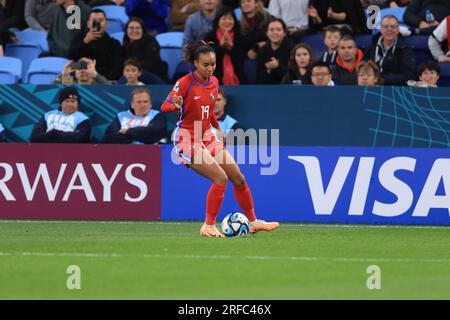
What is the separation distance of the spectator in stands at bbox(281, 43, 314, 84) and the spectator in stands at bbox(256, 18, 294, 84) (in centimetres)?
34

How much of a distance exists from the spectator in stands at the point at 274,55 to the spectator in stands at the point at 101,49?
2268 millimetres

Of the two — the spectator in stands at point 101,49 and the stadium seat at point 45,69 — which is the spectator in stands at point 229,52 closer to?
the spectator in stands at point 101,49

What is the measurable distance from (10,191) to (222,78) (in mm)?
3613

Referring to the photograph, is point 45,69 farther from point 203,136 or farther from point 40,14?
point 203,136

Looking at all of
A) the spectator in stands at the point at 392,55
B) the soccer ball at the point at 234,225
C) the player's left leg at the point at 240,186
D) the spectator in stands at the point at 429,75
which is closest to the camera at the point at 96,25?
the spectator in stands at the point at 392,55

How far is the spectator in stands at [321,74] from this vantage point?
16359mm

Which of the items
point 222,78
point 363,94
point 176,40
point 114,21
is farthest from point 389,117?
point 114,21

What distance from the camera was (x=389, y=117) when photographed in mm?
15867

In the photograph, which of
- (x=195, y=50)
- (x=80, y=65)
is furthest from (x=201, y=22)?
(x=195, y=50)

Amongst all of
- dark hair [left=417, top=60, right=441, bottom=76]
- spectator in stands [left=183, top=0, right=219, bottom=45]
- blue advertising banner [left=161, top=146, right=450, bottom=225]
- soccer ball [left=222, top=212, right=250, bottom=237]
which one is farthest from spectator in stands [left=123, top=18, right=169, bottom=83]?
soccer ball [left=222, top=212, right=250, bottom=237]

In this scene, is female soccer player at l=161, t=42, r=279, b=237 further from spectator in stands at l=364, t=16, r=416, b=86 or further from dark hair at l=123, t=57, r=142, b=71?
spectator in stands at l=364, t=16, r=416, b=86

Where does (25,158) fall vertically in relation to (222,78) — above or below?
below

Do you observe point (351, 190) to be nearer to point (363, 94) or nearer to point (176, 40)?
point (363, 94)

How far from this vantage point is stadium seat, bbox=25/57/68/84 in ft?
60.7
